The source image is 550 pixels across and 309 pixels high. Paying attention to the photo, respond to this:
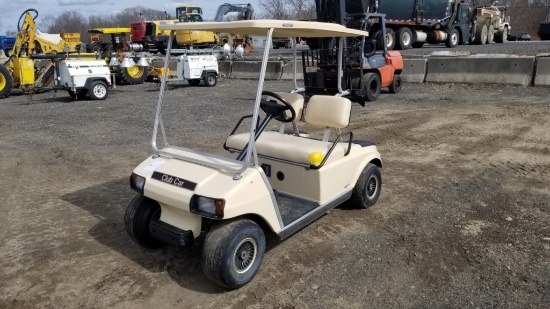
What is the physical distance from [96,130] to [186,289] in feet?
21.3

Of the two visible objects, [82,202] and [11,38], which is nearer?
[82,202]

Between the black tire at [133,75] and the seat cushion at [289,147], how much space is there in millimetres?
13189

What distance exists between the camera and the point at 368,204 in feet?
14.9

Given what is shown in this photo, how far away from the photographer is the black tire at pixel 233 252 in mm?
3000

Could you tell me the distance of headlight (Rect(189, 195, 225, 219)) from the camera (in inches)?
117

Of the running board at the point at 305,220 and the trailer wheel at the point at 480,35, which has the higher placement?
the trailer wheel at the point at 480,35

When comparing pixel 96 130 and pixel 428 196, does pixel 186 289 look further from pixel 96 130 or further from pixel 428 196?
pixel 96 130

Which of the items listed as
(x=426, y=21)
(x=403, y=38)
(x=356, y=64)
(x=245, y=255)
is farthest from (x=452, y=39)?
(x=245, y=255)

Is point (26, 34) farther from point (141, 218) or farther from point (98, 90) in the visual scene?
point (141, 218)

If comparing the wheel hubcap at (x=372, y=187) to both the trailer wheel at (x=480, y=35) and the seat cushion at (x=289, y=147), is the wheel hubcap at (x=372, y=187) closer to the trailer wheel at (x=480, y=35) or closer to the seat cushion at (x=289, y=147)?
the seat cushion at (x=289, y=147)

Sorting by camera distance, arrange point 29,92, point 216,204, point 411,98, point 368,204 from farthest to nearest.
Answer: point 29,92
point 411,98
point 368,204
point 216,204

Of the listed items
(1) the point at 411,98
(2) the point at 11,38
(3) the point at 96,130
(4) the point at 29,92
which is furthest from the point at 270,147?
(2) the point at 11,38

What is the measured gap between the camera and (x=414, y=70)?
13141 mm

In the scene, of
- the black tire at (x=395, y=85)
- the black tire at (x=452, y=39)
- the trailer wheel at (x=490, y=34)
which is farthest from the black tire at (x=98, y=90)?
the trailer wheel at (x=490, y=34)
